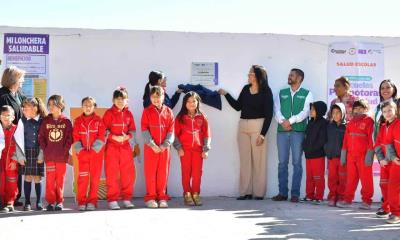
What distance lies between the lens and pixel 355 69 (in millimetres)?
9195

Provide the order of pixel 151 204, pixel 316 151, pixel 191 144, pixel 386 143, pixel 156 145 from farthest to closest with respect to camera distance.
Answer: pixel 316 151 → pixel 191 144 → pixel 156 145 → pixel 151 204 → pixel 386 143

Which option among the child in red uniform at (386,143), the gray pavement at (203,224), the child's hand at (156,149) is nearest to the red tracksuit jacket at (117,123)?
the child's hand at (156,149)

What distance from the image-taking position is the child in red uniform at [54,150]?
7.38 m

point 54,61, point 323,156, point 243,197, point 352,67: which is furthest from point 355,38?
point 54,61

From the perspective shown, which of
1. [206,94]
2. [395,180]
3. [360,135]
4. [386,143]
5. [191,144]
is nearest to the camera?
[395,180]

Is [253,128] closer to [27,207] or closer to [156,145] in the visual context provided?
[156,145]

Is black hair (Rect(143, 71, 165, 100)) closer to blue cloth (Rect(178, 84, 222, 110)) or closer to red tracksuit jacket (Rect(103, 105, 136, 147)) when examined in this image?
blue cloth (Rect(178, 84, 222, 110))

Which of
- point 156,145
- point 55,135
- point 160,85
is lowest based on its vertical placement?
point 156,145

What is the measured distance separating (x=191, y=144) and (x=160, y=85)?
0.97 metres

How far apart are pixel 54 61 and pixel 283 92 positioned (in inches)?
134

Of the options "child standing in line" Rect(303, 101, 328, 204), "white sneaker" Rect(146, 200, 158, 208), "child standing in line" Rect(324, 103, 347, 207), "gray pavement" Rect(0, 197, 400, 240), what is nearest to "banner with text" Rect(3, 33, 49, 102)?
"gray pavement" Rect(0, 197, 400, 240)

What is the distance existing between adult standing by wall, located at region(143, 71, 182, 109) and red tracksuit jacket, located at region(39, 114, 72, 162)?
1.32 meters

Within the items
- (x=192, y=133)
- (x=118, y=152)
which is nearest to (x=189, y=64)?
(x=192, y=133)

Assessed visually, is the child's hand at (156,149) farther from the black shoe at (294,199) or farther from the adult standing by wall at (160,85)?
the black shoe at (294,199)
